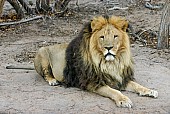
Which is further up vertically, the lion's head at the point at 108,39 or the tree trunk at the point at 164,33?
the lion's head at the point at 108,39

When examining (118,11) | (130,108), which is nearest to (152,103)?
(130,108)

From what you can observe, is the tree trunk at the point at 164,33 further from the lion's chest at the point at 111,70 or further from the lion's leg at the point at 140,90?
the lion's chest at the point at 111,70

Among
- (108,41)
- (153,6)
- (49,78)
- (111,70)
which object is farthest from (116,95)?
(153,6)

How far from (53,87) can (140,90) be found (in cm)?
121

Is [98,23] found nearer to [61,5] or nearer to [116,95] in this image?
[116,95]

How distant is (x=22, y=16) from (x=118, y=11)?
2999 mm

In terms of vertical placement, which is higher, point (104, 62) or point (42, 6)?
point (104, 62)

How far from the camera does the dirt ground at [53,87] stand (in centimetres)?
553

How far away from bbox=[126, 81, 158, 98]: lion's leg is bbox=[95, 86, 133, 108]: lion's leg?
0.37 metres

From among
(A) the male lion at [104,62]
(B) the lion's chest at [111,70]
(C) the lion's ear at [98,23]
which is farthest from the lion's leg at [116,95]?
(C) the lion's ear at [98,23]

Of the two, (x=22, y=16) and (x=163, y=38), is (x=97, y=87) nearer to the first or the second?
(x=163, y=38)

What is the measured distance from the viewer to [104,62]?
580 centimetres

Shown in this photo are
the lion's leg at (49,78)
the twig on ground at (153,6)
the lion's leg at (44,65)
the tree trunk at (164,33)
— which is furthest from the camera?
the twig on ground at (153,6)

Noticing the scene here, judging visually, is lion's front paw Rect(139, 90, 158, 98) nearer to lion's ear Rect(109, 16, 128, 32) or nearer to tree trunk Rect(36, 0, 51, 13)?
lion's ear Rect(109, 16, 128, 32)
